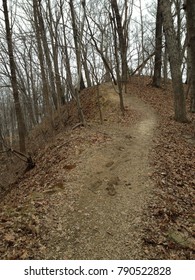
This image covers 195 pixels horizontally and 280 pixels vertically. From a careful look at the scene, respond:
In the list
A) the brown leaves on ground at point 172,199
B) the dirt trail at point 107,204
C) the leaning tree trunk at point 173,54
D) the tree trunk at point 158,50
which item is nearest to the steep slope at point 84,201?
the dirt trail at point 107,204

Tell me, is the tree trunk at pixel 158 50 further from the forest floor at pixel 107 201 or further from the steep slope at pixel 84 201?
the steep slope at pixel 84 201

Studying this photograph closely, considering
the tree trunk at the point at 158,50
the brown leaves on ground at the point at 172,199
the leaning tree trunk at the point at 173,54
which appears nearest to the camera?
the brown leaves on ground at the point at 172,199

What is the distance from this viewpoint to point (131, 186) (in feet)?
22.5

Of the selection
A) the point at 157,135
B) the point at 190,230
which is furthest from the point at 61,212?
the point at 157,135

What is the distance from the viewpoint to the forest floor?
16.4 ft

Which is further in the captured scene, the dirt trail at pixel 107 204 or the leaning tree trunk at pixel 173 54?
the leaning tree trunk at pixel 173 54

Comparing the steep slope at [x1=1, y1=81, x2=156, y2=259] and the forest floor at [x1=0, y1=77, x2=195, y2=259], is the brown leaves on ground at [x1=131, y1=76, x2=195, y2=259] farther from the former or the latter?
the steep slope at [x1=1, y1=81, x2=156, y2=259]

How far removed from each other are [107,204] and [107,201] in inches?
4.8

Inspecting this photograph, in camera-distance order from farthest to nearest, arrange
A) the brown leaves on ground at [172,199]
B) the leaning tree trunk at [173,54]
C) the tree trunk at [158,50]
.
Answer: the tree trunk at [158,50]
the leaning tree trunk at [173,54]
the brown leaves on ground at [172,199]

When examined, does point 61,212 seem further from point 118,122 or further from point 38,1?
point 38,1

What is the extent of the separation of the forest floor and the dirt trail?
2 cm

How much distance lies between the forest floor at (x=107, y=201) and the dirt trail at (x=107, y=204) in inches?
0.7

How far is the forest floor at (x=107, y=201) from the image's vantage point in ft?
16.4
